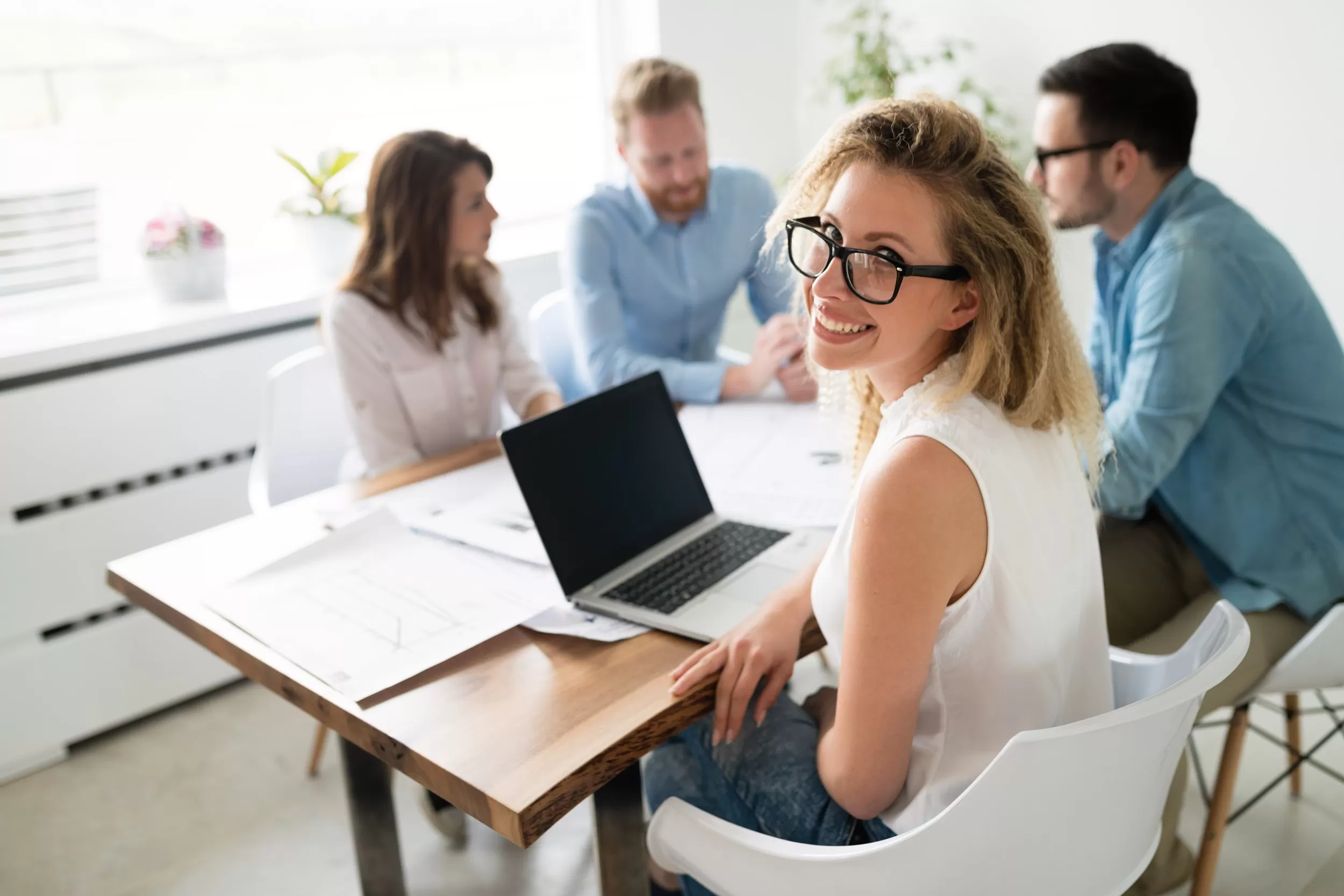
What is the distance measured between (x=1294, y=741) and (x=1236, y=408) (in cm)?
73

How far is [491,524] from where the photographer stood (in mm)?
1614

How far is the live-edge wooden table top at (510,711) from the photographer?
1.06 meters

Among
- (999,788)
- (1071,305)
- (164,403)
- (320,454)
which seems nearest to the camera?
(999,788)

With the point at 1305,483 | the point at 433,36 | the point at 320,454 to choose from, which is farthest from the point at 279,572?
the point at 433,36

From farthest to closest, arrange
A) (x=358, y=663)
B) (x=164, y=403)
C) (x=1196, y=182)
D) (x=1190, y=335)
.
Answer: (x=164, y=403) < (x=1196, y=182) < (x=1190, y=335) < (x=358, y=663)

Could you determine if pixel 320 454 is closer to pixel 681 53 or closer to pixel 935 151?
pixel 935 151

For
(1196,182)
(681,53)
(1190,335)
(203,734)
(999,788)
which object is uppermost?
(681,53)

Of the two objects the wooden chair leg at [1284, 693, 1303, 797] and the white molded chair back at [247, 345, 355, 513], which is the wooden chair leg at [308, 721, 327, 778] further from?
the wooden chair leg at [1284, 693, 1303, 797]

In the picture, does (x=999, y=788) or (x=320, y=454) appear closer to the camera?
(x=999, y=788)

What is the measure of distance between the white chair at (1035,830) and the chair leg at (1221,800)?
633 millimetres

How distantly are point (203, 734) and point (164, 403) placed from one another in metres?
0.78

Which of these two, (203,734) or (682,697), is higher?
(682,697)

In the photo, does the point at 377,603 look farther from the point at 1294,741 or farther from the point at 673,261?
the point at 1294,741

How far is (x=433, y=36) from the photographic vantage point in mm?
3289
